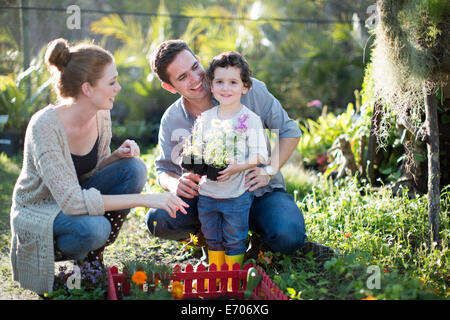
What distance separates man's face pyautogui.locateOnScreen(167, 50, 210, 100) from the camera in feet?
10.5

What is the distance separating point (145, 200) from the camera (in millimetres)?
2779

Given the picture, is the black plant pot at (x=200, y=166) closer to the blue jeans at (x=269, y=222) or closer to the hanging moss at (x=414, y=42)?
the blue jeans at (x=269, y=222)

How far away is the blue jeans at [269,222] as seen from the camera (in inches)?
122

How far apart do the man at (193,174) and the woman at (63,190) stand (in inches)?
17.2

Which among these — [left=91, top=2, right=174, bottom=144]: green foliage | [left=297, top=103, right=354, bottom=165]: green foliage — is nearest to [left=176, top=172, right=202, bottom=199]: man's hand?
[left=297, top=103, right=354, bottom=165]: green foliage

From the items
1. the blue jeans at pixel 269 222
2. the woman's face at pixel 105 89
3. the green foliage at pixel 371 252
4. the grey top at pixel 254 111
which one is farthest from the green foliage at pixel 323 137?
the woman's face at pixel 105 89

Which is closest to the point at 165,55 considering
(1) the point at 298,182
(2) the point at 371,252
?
(2) the point at 371,252

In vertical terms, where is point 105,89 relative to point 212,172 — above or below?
above

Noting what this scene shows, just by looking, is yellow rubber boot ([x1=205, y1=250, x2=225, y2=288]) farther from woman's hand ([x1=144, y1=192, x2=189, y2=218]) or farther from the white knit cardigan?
the white knit cardigan

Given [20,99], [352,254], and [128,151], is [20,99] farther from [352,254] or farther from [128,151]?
[352,254]

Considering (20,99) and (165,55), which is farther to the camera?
(20,99)

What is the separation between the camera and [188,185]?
10.2 ft

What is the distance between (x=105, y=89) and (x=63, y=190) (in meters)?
0.61

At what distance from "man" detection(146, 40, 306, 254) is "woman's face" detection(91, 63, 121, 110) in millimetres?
420
